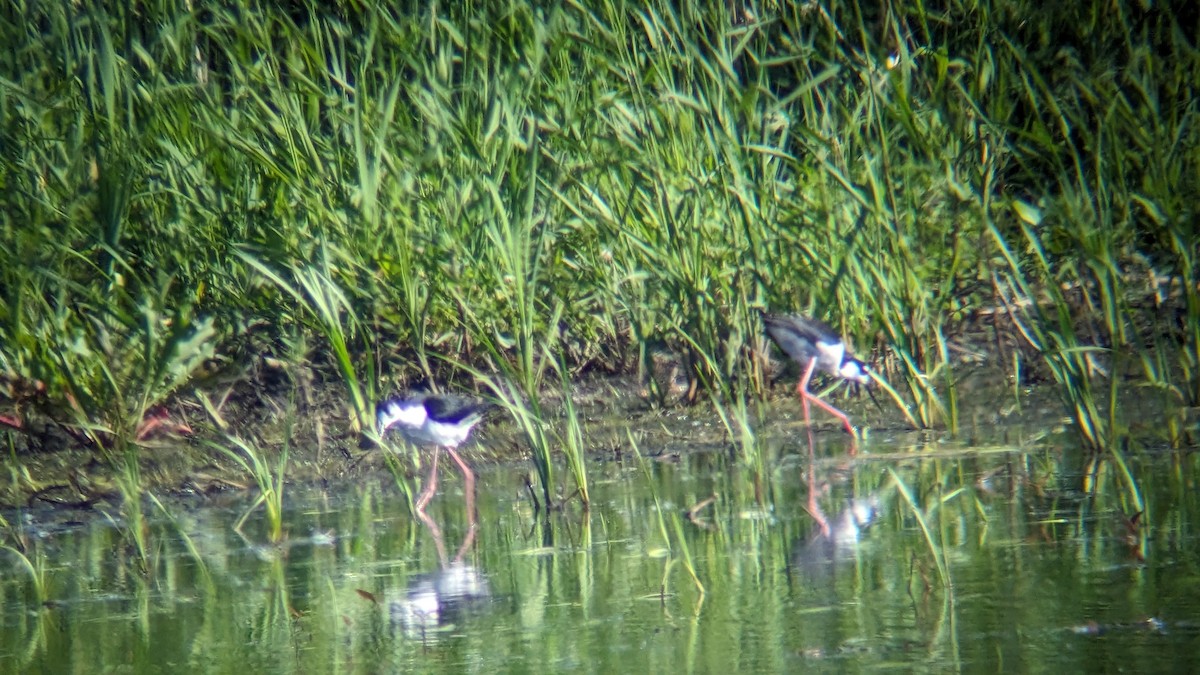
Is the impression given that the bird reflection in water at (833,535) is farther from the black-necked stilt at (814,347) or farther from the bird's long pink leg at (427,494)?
the bird's long pink leg at (427,494)

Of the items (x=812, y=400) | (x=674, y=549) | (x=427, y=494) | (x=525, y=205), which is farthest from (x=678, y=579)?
(x=812, y=400)

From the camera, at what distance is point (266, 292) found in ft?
19.1

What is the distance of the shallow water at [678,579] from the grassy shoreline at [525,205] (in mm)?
357

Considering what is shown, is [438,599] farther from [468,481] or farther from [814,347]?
[814,347]

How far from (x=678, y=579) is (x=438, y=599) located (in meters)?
0.61

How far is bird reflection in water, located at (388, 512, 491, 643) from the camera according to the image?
11.4 ft

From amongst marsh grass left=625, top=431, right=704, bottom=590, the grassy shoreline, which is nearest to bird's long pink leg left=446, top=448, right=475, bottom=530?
the grassy shoreline

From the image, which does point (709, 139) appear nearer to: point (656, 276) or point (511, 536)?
point (656, 276)

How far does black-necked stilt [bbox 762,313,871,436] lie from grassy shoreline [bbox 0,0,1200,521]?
13cm

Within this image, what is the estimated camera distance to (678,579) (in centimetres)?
372

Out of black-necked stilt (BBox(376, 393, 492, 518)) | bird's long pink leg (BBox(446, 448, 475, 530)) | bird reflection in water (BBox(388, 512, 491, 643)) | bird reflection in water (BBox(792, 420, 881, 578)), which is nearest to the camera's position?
bird reflection in water (BBox(388, 512, 491, 643))

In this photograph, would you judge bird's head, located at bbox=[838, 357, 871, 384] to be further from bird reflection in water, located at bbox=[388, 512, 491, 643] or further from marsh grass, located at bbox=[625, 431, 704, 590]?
bird reflection in water, located at bbox=[388, 512, 491, 643]

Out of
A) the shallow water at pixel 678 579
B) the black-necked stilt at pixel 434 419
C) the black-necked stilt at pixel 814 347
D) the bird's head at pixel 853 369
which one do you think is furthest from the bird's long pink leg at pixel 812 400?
the black-necked stilt at pixel 434 419

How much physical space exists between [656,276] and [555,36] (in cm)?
98
